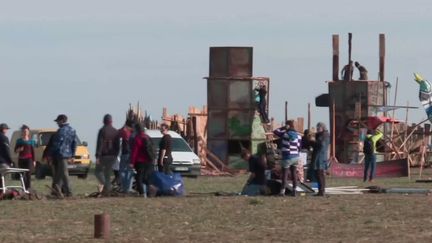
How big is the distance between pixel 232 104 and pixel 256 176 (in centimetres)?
2105

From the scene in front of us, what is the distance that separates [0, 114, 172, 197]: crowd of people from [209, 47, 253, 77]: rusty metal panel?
1979 cm

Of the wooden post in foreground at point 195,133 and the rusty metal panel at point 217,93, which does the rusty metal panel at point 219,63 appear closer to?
the rusty metal panel at point 217,93

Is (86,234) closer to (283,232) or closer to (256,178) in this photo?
(283,232)

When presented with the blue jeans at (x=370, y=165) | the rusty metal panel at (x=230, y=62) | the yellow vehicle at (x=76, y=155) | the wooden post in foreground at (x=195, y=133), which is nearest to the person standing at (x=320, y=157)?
the blue jeans at (x=370, y=165)

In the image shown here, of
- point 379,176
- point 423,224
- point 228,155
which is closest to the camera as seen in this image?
point 423,224

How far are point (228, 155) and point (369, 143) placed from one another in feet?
36.9

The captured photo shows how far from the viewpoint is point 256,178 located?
89.0 feet

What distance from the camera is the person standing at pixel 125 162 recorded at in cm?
2691

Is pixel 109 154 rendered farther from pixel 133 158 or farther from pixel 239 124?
pixel 239 124

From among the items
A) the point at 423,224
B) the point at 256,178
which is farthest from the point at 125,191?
the point at 423,224

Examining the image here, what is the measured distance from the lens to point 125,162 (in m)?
27.1

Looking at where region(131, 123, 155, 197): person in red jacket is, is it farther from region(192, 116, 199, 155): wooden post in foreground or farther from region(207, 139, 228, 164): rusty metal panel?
region(192, 116, 199, 155): wooden post in foreground

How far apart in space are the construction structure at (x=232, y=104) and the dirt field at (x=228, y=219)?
21273 mm

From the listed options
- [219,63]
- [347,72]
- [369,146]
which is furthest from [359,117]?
[369,146]
